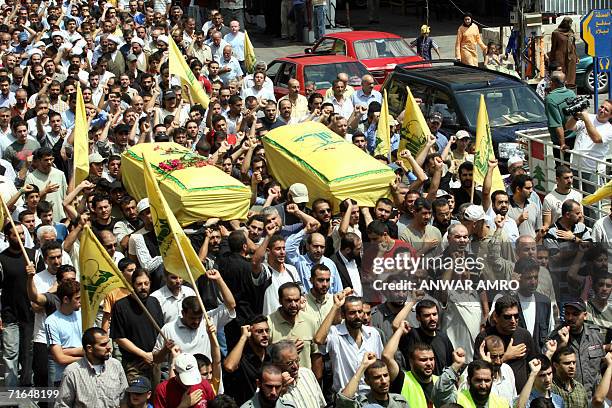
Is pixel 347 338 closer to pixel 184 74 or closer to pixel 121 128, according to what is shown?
pixel 121 128

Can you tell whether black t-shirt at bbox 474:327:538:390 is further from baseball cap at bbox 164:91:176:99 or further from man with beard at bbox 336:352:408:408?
baseball cap at bbox 164:91:176:99

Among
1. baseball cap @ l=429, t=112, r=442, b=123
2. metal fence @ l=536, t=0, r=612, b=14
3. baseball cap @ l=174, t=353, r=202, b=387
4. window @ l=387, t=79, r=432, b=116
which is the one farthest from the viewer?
metal fence @ l=536, t=0, r=612, b=14

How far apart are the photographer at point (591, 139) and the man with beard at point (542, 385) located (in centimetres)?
511

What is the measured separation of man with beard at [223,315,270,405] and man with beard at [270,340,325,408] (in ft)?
1.12

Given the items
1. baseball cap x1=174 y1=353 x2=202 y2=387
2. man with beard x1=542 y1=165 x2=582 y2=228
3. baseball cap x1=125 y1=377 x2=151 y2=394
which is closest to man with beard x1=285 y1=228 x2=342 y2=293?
baseball cap x1=174 y1=353 x2=202 y2=387

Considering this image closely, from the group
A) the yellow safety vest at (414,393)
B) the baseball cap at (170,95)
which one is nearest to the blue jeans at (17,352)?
the yellow safety vest at (414,393)

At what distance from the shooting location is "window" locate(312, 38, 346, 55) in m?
23.7

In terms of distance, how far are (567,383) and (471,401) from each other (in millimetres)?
901

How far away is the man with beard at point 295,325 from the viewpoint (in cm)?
988

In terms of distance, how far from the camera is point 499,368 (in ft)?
31.3

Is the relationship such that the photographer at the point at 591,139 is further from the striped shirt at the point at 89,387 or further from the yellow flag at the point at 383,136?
the striped shirt at the point at 89,387

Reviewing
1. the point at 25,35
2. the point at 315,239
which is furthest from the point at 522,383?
the point at 25,35

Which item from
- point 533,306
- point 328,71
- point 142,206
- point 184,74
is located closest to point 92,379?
point 142,206

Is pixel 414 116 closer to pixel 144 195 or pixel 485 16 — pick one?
pixel 144 195
